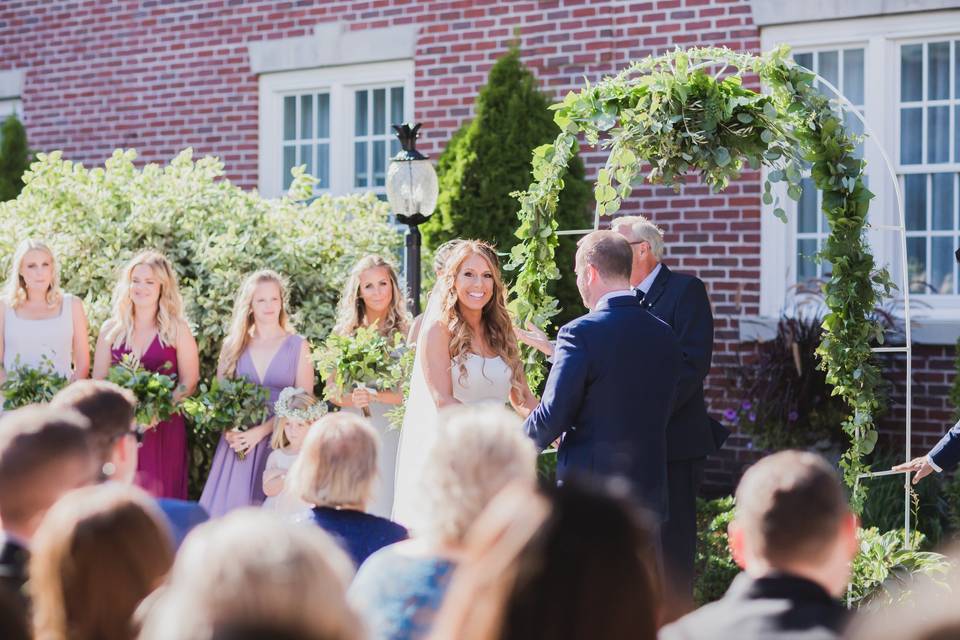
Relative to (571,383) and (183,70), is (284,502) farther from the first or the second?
(183,70)

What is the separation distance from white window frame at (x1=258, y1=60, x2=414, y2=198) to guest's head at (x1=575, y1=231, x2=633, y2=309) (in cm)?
538

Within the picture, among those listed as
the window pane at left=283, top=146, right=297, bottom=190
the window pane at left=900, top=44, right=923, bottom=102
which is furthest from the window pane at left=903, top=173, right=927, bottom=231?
the window pane at left=283, top=146, right=297, bottom=190

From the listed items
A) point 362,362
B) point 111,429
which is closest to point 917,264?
point 362,362

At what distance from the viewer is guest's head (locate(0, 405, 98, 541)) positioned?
251 cm

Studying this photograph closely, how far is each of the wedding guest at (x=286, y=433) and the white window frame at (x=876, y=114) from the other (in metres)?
3.62

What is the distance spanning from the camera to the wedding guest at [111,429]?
3.15m

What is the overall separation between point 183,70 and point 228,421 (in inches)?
202

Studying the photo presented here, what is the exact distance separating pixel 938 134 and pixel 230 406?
509 centimetres

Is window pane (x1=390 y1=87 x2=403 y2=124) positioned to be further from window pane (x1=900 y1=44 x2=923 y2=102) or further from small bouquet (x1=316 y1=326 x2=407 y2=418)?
small bouquet (x1=316 y1=326 x2=407 y2=418)

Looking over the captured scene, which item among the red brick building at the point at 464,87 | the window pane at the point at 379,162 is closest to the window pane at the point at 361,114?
the red brick building at the point at 464,87

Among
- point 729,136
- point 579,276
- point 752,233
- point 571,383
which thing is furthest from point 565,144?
point 752,233

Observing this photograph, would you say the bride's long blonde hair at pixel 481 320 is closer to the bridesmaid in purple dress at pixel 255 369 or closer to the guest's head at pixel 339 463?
the bridesmaid in purple dress at pixel 255 369

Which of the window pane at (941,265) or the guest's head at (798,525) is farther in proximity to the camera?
the window pane at (941,265)

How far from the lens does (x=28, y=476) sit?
8.23 ft
